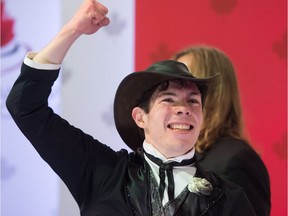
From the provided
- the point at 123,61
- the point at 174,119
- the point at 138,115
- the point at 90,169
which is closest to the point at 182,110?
the point at 174,119

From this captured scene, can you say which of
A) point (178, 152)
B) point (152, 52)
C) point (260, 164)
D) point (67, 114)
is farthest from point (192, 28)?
point (178, 152)

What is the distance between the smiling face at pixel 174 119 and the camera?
1273mm

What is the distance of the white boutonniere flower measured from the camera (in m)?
1.24

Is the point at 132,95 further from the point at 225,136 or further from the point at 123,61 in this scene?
the point at 123,61

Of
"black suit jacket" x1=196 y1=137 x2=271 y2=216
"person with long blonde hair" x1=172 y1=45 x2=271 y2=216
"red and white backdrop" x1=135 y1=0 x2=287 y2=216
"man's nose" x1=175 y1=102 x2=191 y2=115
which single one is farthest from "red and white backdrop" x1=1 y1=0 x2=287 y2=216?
"man's nose" x1=175 y1=102 x2=191 y2=115

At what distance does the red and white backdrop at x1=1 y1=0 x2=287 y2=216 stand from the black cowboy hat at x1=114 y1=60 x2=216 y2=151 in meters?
0.75

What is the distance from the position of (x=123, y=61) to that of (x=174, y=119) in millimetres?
998

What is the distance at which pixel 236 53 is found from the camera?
2314mm

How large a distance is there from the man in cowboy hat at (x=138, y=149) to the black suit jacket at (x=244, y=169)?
182mm

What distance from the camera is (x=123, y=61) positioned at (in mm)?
2238

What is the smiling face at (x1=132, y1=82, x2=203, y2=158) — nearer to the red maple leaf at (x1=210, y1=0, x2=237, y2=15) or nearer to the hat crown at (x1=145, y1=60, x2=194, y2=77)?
the hat crown at (x1=145, y1=60, x2=194, y2=77)

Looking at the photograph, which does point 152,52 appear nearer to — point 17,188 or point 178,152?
point 17,188

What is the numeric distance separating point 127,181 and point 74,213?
0.95m

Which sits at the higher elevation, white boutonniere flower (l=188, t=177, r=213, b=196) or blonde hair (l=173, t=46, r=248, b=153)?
blonde hair (l=173, t=46, r=248, b=153)
